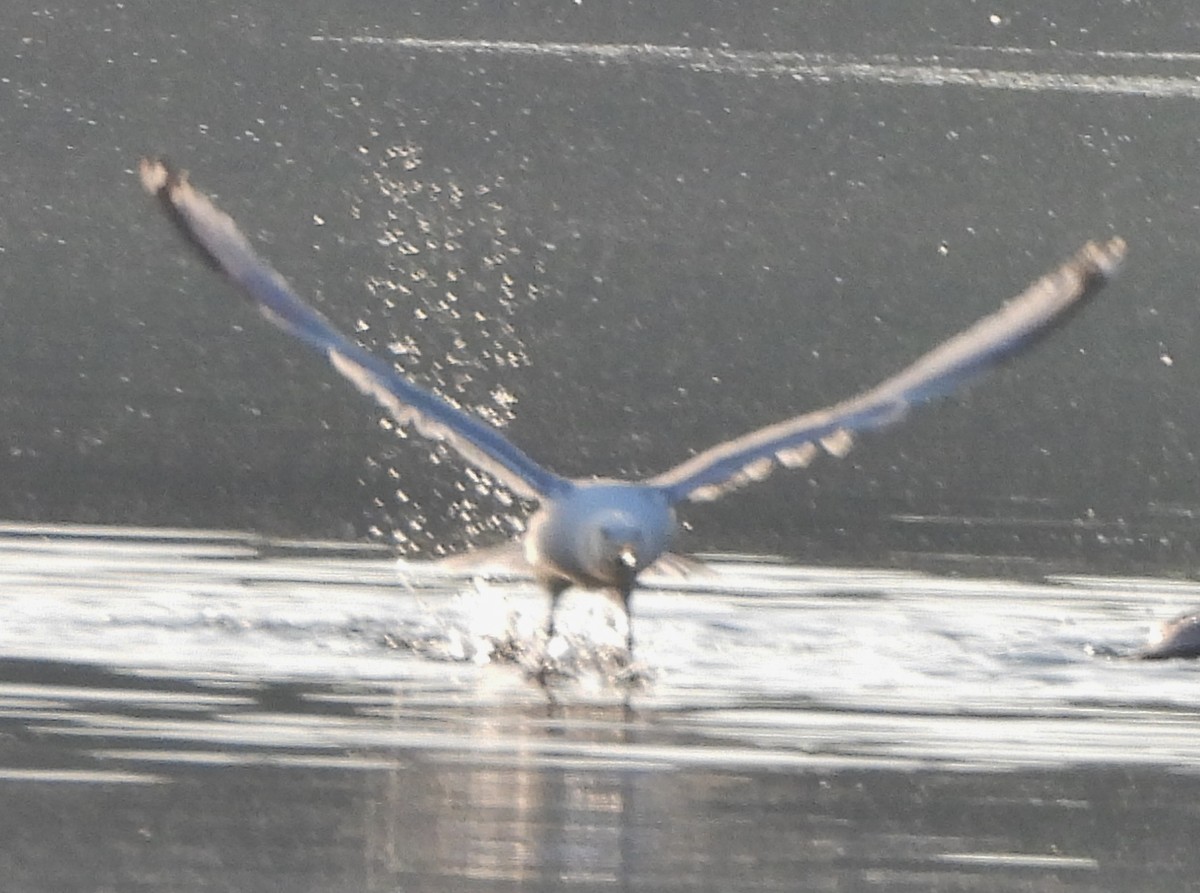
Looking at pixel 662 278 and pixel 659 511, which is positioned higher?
pixel 662 278

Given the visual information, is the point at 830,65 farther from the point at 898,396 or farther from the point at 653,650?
the point at 653,650

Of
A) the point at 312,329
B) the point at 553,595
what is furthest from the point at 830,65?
the point at 312,329

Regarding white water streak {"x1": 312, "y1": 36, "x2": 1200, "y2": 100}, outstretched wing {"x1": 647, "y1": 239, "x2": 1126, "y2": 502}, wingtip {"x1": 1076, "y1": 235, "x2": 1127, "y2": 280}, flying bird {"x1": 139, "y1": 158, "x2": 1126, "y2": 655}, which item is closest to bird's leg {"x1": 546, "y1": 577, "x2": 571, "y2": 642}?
flying bird {"x1": 139, "y1": 158, "x2": 1126, "y2": 655}

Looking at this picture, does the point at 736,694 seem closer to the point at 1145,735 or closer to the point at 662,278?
the point at 1145,735

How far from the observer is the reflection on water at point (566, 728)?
1002 cm

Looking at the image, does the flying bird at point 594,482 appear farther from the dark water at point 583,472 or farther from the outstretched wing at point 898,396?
the dark water at point 583,472

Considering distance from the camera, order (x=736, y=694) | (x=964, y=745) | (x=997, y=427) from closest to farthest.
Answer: (x=964, y=745) → (x=736, y=694) → (x=997, y=427)

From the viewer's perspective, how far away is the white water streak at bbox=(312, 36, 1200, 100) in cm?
5284

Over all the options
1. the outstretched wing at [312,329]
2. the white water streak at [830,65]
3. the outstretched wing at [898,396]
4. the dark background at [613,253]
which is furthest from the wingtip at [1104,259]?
the white water streak at [830,65]

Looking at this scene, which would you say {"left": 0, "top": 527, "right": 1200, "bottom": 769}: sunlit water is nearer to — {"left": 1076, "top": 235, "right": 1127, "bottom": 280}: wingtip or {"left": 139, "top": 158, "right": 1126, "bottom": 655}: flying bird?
{"left": 139, "top": 158, "right": 1126, "bottom": 655}: flying bird

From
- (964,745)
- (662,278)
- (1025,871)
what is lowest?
(1025,871)

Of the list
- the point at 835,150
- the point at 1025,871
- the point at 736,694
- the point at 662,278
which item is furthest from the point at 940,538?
the point at 835,150

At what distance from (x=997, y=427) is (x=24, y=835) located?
13.7 metres

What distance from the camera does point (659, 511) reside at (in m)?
14.3
